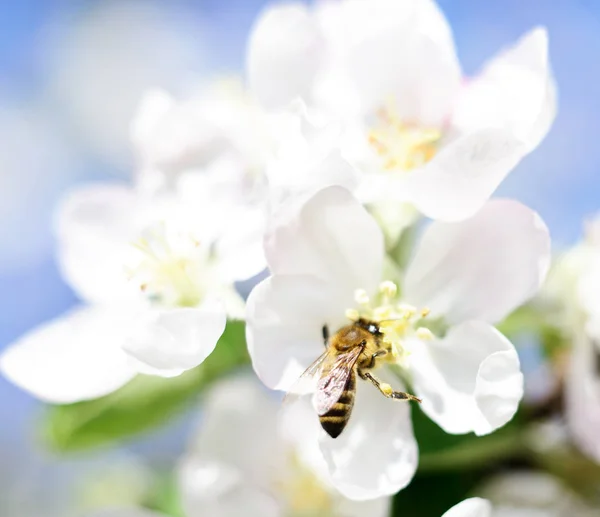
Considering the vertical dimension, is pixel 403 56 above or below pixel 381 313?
above

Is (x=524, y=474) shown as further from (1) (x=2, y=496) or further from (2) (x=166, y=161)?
(1) (x=2, y=496)

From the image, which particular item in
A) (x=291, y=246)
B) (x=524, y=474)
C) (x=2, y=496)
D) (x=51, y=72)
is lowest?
(x=2, y=496)

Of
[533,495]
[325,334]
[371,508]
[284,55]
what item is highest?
[284,55]

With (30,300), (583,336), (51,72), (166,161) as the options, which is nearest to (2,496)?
(30,300)

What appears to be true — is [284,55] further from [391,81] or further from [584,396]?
[584,396]

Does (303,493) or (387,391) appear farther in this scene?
(303,493)

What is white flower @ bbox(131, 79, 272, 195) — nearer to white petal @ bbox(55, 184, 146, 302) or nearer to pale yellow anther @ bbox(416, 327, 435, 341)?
white petal @ bbox(55, 184, 146, 302)

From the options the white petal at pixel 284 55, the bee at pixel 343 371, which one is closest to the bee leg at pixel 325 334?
the bee at pixel 343 371

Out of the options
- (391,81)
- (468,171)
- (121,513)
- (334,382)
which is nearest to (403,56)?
(391,81)
